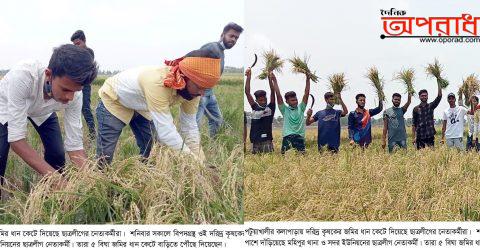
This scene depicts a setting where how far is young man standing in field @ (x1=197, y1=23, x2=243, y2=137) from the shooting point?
4.59 m

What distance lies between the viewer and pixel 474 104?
6371 mm

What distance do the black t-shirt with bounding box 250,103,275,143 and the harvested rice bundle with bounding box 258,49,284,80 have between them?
0.43 m

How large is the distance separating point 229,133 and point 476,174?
237 cm

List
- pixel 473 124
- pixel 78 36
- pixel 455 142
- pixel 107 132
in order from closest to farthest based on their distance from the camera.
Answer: pixel 107 132, pixel 78 36, pixel 455 142, pixel 473 124

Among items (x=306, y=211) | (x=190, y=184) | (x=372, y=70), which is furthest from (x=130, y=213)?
(x=372, y=70)

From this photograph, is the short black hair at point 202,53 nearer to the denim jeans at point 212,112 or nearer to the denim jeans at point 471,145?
the denim jeans at point 212,112

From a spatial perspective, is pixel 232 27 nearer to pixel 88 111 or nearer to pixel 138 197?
pixel 88 111

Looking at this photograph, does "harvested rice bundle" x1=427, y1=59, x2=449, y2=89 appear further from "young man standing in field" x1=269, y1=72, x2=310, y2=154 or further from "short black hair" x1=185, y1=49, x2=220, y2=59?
"short black hair" x1=185, y1=49, x2=220, y2=59

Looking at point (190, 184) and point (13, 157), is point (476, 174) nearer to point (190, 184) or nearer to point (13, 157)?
point (190, 184)

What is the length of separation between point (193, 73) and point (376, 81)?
8.73ft

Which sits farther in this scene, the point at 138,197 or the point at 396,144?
the point at 396,144

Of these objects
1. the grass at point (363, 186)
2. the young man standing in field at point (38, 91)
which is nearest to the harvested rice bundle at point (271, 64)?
the grass at point (363, 186)

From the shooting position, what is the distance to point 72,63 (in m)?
3.18

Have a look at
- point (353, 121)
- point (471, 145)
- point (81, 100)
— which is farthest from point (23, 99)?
point (471, 145)
